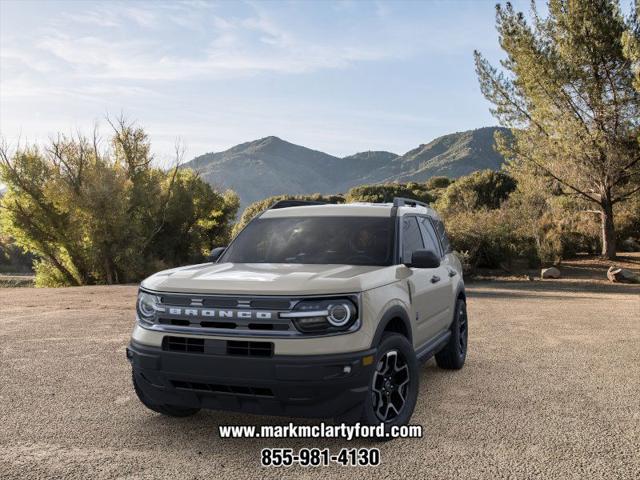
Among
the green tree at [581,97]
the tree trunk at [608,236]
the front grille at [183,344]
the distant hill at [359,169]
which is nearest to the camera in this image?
the front grille at [183,344]

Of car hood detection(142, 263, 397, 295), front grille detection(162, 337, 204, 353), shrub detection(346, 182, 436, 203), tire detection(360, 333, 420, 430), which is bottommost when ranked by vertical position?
tire detection(360, 333, 420, 430)

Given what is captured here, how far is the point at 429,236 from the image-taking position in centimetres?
650

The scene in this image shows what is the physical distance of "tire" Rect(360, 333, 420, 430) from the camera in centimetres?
426

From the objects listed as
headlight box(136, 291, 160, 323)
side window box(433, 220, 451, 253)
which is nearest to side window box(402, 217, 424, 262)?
side window box(433, 220, 451, 253)

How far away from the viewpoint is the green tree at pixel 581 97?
24016mm

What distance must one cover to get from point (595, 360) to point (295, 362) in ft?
17.7

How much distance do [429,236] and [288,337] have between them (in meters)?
2.99

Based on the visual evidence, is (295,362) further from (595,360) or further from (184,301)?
(595,360)

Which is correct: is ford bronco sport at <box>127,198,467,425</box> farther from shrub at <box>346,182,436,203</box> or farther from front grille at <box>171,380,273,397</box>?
shrub at <box>346,182,436,203</box>

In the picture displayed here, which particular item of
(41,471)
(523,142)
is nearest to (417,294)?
(41,471)

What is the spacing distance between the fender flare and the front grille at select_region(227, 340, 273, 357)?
2.44 feet

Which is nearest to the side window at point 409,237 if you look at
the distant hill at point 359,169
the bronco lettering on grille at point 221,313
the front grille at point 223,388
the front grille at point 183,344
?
the bronco lettering on grille at point 221,313

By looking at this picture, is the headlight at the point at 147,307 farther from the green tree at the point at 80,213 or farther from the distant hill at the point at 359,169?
the distant hill at the point at 359,169

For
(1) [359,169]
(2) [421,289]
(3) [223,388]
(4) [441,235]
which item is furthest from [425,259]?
(1) [359,169]
